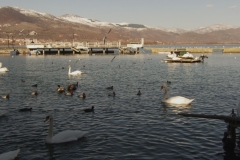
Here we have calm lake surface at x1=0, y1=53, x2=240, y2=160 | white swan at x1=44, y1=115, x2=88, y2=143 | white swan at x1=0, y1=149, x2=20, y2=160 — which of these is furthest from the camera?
white swan at x1=44, y1=115, x2=88, y2=143

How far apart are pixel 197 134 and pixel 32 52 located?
11107 centimetres

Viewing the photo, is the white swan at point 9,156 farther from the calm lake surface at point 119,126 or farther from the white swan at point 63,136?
the white swan at point 63,136

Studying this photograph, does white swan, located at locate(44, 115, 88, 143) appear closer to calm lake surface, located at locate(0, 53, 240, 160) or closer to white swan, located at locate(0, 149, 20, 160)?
calm lake surface, located at locate(0, 53, 240, 160)

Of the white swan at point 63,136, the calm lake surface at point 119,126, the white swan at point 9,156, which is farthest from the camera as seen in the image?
the white swan at point 63,136

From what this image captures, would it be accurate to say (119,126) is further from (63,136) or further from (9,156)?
(9,156)

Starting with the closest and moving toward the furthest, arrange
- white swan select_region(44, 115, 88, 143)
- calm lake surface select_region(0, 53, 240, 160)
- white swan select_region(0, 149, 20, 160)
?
white swan select_region(0, 149, 20, 160) → calm lake surface select_region(0, 53, 240, 160) → white swan select_region(44, 115, 88, 143)

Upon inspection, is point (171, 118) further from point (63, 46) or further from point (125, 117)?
point (63, 46)

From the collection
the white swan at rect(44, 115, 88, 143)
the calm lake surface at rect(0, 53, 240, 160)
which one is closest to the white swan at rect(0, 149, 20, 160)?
the calm lake surface at rect(0, 53, 240, 160)

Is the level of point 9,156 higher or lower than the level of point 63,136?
lower

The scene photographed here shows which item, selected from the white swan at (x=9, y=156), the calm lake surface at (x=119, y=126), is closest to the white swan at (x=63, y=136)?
the calm lake surface at (x=119, y=126)

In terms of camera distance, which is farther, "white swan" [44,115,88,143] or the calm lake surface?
"white swan" [44,115,88,143]

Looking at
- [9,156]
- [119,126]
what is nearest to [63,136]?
[9,156]

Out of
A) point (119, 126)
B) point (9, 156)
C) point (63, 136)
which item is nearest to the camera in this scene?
point (9, 156)

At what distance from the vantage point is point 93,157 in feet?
47.2
